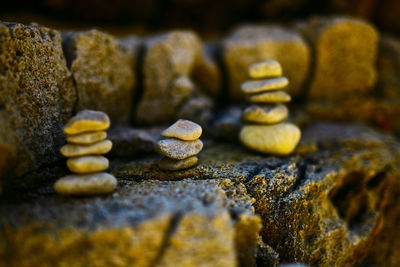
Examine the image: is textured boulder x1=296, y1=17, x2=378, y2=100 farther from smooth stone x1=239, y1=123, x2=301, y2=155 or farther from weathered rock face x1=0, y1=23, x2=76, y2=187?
weathered rock face x1=0, y1=23, x2=76, y2=187

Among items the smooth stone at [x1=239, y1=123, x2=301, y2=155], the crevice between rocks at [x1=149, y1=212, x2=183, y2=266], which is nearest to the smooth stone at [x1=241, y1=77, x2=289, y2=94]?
the smooth stone at [x1=239, y1=123, x2=301, y2=155]

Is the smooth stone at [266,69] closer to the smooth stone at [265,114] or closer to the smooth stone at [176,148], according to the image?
the smooth stone at [265,114]

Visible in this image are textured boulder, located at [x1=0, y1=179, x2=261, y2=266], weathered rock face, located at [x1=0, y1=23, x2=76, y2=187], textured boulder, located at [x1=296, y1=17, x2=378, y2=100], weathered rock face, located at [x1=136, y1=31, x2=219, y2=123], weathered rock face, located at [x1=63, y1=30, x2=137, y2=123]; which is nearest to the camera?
textured boulder, located at [x1=0, y1=179, x2=261, y2=266]

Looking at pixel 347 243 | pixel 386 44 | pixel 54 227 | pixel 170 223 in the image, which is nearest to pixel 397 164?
pixel 347 243

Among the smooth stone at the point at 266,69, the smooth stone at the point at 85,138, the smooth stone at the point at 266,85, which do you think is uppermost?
the smooth stone at the point at 266,69

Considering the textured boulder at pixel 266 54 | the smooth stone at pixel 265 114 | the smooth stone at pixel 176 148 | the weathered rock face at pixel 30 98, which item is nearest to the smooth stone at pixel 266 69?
the smooth stone at pixel 265 114
